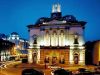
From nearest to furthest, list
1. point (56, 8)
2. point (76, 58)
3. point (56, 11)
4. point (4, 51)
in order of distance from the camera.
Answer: point (76, 58)
point (56, 11)
point (56, 8)
point (4, 51)

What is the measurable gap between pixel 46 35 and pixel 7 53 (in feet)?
112

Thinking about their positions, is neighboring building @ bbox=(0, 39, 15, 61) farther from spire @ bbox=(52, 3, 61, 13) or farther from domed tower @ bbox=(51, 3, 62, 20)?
spire @ bbox=(52, 3, 61, 13)

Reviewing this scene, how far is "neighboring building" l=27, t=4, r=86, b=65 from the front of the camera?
7625cm

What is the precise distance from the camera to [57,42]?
77.8 m

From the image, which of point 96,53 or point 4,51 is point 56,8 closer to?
point 96,53

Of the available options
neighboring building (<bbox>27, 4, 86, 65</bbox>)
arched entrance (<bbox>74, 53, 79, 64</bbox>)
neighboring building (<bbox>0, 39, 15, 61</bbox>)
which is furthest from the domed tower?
neighboring building (<bbox>0, 39, 15, 61</bbox>)

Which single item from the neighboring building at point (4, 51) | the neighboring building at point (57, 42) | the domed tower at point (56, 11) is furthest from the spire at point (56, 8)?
the neighboring building at point (4, 51)

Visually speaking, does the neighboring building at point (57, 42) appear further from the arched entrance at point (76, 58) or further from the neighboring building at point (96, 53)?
the neighboring building at point (96, 53)

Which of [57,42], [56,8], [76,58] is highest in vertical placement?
[56,8]

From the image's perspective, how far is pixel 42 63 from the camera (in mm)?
77938

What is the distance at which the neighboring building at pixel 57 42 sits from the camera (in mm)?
76250

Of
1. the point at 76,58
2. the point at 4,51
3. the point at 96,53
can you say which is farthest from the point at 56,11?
the point at 4,51

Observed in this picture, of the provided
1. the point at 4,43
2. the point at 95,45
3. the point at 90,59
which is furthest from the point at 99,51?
the point at 4,43

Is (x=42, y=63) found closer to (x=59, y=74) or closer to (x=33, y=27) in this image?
(x=33, y=27)
